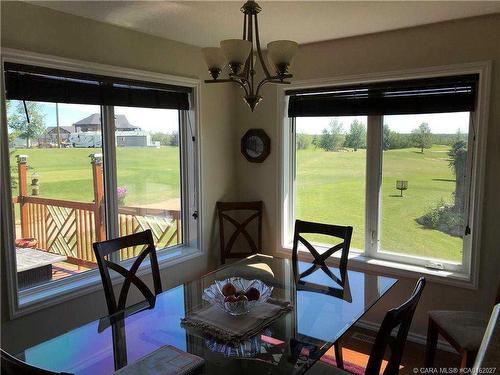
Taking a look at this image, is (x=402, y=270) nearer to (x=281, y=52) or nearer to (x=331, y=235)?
(x=331, y=235)

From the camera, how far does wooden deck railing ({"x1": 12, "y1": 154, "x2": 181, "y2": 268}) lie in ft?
8.61

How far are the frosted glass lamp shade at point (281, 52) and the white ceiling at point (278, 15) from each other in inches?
29.4

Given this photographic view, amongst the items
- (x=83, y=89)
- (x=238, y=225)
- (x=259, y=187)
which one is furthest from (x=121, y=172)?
(x=259, y=187)

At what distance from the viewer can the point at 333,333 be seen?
180 cm

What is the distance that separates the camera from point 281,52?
1774 mm

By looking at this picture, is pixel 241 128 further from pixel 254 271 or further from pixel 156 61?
pixel 254 271

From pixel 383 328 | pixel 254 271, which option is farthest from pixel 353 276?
pixel 383 328

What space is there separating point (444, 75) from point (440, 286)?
1.57 meters

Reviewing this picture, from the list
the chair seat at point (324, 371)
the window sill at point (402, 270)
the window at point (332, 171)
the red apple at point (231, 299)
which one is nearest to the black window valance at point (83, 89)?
the window at point (332, 171)

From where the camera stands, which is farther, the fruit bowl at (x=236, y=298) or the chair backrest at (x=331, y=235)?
the chair backrest at (x=331, y=235)

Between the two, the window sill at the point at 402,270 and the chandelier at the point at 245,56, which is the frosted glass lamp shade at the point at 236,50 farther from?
the window sill at the point at 402,270

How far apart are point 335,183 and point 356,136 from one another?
1.50ft

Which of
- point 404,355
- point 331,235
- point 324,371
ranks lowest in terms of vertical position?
point 404,355

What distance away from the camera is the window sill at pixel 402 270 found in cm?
291
